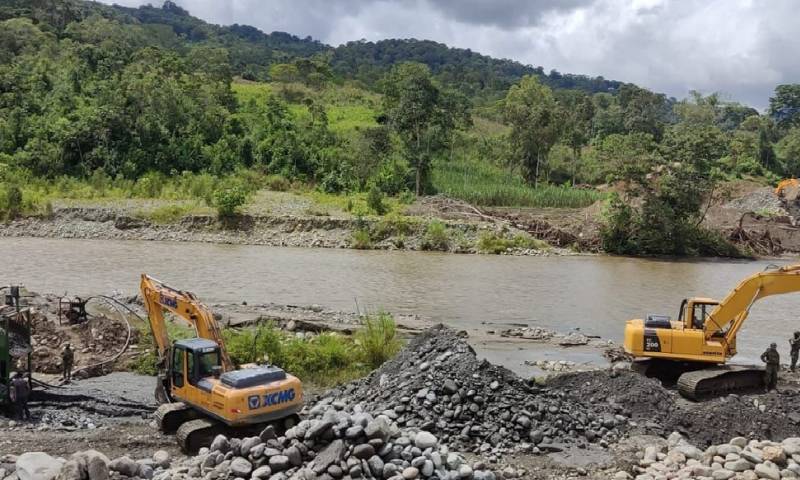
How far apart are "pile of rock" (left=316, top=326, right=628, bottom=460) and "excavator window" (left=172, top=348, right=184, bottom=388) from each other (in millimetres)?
2581

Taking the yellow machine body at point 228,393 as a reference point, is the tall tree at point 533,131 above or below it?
above

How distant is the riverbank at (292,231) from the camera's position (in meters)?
37.8

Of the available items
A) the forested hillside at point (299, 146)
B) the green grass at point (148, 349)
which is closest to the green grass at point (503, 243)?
the forested hillside at point (299, 146)

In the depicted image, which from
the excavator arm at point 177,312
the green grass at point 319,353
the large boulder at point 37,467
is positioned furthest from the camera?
the green grass at point 319,353

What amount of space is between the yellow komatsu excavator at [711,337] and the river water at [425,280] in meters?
4.29

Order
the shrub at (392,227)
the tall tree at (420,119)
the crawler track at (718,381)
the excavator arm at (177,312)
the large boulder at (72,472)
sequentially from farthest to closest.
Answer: the tall tree at (420,119), the shrub at (392,227), the crawler track at (718,381), the excavator arm at (177,312), the large boulder at (72,472)

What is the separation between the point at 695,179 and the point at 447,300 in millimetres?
20311

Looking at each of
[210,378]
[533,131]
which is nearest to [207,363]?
[210,378]

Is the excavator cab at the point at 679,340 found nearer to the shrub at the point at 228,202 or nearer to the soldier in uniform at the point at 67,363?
the soldier in uniform at the point at 67,363

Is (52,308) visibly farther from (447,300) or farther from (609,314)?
(609,314)

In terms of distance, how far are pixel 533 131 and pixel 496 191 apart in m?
7.96

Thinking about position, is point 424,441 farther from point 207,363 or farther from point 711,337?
point 711,337

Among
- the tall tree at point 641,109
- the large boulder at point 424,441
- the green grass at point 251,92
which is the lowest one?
the large boulder at point 424,441

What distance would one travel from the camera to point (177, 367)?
1172cm
